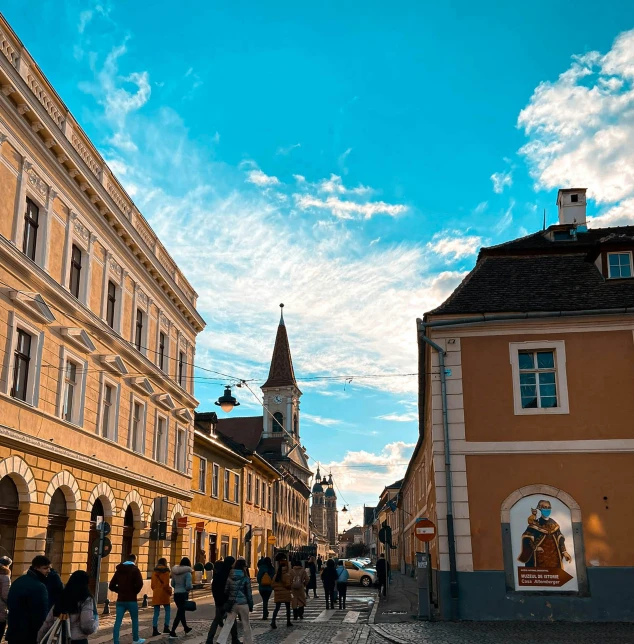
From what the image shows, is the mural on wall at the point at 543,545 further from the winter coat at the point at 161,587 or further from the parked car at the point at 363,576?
the parked car at the point at 363,576

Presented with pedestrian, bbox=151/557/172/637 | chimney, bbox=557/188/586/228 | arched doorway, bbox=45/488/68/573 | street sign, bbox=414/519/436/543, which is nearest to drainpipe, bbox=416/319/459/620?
street sign, bbox=414/519/436/543

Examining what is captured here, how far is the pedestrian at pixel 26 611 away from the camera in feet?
26.8

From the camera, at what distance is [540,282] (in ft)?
65.5

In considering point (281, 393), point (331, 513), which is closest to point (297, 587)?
point (281, 393)

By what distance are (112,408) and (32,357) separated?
6035 millimetres

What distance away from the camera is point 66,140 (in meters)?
20.5

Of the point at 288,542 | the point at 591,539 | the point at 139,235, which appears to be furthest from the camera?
the point at 288,542

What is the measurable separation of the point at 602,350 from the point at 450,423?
4175 millimetres

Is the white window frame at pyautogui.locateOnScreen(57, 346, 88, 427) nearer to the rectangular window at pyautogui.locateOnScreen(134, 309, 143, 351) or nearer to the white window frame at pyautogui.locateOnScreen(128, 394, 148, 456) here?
the white window frame at pyautogui.locateOnScreen(128, 394, 148, 456)

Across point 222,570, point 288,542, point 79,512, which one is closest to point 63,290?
point 79,512

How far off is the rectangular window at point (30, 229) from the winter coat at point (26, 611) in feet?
40.1

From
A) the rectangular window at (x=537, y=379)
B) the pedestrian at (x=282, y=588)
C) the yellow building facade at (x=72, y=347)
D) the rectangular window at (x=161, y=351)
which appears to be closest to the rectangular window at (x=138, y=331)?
the yellow building facade at (x=72, y=347)

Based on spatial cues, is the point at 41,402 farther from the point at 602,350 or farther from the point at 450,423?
the point at 602,350

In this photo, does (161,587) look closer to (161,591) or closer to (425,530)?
(161,591)
